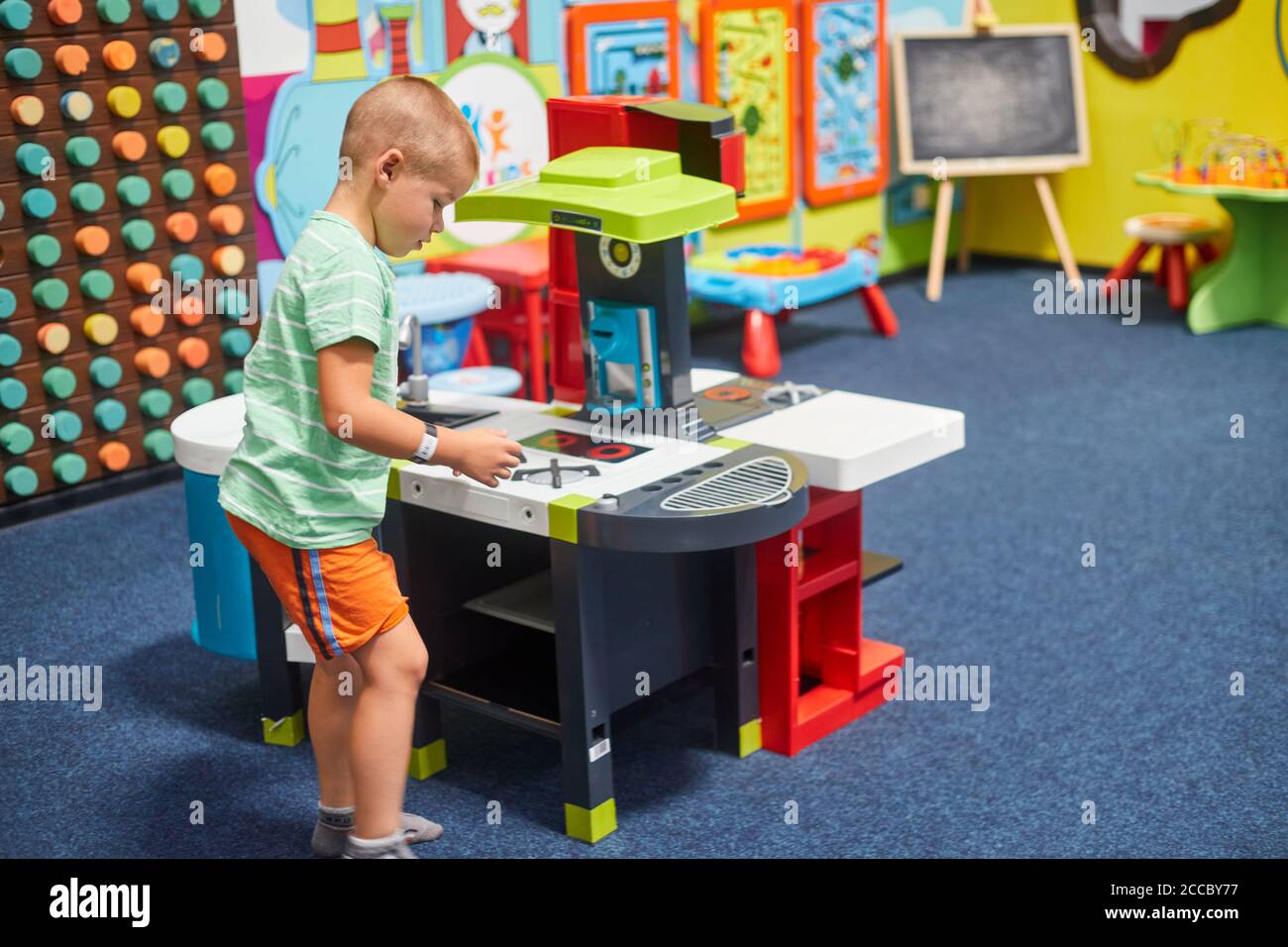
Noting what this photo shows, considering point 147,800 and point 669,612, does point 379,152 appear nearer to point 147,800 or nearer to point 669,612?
point 669,612

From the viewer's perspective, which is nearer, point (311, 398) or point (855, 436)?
point (311, 398)

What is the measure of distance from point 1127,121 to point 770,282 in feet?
6.82

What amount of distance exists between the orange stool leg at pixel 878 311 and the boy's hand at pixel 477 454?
3.38 metres

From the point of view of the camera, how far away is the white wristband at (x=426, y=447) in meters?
1.95

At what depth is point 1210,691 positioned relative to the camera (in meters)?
2.74

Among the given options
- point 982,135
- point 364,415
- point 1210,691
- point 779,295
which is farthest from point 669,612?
point 982,135

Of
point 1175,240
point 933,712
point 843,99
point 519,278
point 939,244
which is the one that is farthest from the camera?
point 939,244

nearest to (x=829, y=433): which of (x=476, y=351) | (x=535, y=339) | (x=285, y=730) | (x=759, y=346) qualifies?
(x=285, y=730)

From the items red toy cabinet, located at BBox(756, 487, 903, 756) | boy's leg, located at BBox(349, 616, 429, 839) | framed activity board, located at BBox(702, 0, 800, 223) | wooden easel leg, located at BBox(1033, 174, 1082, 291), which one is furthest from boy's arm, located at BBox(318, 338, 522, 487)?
wooden easel leg, located at BBox(1033, 174, 1082, 291)

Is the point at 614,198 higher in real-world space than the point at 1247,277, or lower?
higher

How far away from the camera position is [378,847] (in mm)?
2107

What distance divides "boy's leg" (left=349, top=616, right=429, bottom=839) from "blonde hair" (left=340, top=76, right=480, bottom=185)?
24.0 inches

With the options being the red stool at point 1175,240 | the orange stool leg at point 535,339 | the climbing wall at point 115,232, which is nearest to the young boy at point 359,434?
the climbing wall at point 115,232

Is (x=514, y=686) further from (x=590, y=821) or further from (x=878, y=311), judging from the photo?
(x=878, y=311)
